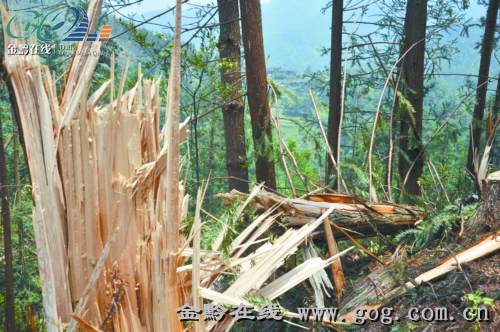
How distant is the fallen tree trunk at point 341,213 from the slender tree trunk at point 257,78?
1.25m

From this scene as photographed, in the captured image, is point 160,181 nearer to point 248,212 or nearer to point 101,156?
point 101,156

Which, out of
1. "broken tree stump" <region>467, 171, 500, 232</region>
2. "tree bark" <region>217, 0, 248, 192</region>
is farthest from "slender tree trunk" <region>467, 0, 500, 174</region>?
"broken tree stump" <region>467, 171, 500, 232</region>

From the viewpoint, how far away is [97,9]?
2496mm

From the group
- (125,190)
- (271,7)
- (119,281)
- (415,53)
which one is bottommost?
(119,281)

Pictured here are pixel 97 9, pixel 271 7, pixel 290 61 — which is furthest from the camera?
pixel 271 7

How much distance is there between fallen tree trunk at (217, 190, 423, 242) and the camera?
3.41 meters

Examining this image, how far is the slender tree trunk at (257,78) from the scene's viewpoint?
4.77 meters

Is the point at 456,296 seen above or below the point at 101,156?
below

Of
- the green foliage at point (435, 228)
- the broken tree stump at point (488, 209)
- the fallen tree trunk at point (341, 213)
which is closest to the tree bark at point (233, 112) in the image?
the fallen tree trunk at point (341, 213)

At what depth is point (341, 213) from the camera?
11.5 ft

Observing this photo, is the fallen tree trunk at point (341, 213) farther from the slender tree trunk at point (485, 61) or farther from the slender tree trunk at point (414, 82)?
the slender tree trunk at point (485, 61)

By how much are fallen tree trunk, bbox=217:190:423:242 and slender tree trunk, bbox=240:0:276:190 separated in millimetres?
1251

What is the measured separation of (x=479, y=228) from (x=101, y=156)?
8.94 feet

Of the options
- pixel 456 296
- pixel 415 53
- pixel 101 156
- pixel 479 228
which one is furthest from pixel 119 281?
pixel 415 53
